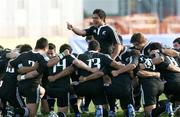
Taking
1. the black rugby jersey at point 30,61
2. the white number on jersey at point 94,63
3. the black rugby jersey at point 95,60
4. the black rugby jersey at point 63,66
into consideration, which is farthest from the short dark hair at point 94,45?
the black rugby jersey at point 30,61

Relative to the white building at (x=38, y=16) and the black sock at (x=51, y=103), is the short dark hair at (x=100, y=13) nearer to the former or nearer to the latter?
the black sock at (x=51, y=103)

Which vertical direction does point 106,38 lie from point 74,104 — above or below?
above

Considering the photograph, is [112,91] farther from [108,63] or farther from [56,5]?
[56,5]

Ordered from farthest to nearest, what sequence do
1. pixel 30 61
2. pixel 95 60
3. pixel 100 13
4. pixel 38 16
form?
pixel 38 16 → pixel 100 13 → pixel 30 61 → pixel 95 60

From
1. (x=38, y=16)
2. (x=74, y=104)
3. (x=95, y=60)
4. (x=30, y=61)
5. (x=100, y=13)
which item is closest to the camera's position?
(x=95, y=60)

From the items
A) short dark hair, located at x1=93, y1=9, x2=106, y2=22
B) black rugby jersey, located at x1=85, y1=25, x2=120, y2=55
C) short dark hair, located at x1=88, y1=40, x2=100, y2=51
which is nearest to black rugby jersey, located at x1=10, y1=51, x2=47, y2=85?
short dark hair, located at x1=88, y1=40, x2=100, y2=51

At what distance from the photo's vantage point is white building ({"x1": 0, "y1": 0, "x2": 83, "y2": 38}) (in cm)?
3859

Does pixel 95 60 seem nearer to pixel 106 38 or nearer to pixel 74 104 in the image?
pixel 106 38

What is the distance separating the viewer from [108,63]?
11.7m

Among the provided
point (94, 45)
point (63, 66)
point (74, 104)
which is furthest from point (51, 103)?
point (94, 45)

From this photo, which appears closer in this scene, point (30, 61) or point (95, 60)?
point (95, 60)

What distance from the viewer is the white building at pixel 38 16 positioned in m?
38.6

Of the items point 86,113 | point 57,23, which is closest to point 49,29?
point 57,23

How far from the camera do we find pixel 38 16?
40188 millimetres
